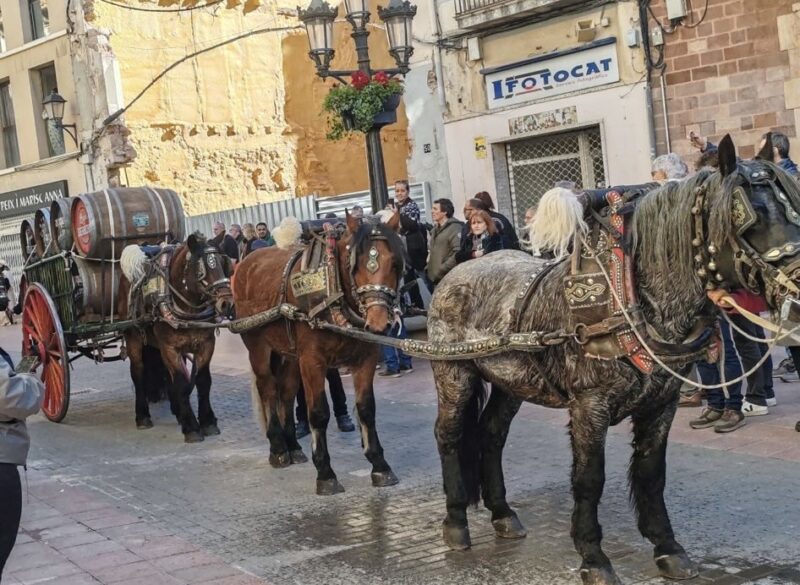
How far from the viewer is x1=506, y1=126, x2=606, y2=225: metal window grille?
1527 centimetres

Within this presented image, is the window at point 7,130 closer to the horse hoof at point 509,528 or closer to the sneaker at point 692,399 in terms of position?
the sneaker at point 692,399

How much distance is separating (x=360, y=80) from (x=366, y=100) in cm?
24

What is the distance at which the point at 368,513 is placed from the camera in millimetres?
6250

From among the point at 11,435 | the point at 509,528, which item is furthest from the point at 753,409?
the point at 11,435

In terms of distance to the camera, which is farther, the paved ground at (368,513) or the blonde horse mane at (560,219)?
the paved ground at (368,513)

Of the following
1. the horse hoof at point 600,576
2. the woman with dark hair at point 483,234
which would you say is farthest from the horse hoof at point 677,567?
the woman with dark hair at point 483,234

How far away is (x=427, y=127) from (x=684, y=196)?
13.9 m

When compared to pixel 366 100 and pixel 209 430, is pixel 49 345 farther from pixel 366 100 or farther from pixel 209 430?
pixel 366 100

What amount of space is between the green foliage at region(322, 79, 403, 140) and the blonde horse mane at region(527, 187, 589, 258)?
695 cm

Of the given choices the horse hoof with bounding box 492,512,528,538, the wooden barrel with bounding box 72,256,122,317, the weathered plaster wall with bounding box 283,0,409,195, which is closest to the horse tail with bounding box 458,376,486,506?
→ the horse hoof with bounding box 492,512,528,538

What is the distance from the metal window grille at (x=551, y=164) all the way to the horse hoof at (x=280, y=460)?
8.37 metres

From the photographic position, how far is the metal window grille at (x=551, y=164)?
50.1ft

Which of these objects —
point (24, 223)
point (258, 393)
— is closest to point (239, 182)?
point (24, 223)

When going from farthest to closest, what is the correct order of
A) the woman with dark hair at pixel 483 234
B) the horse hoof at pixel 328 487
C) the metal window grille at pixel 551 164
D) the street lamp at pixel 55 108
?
the street lamp at pixel 55 108, the metal window grille at pixel 551 164, the woman with dark hair at pixel 483 234, the horse hoof at pixel 328 487
